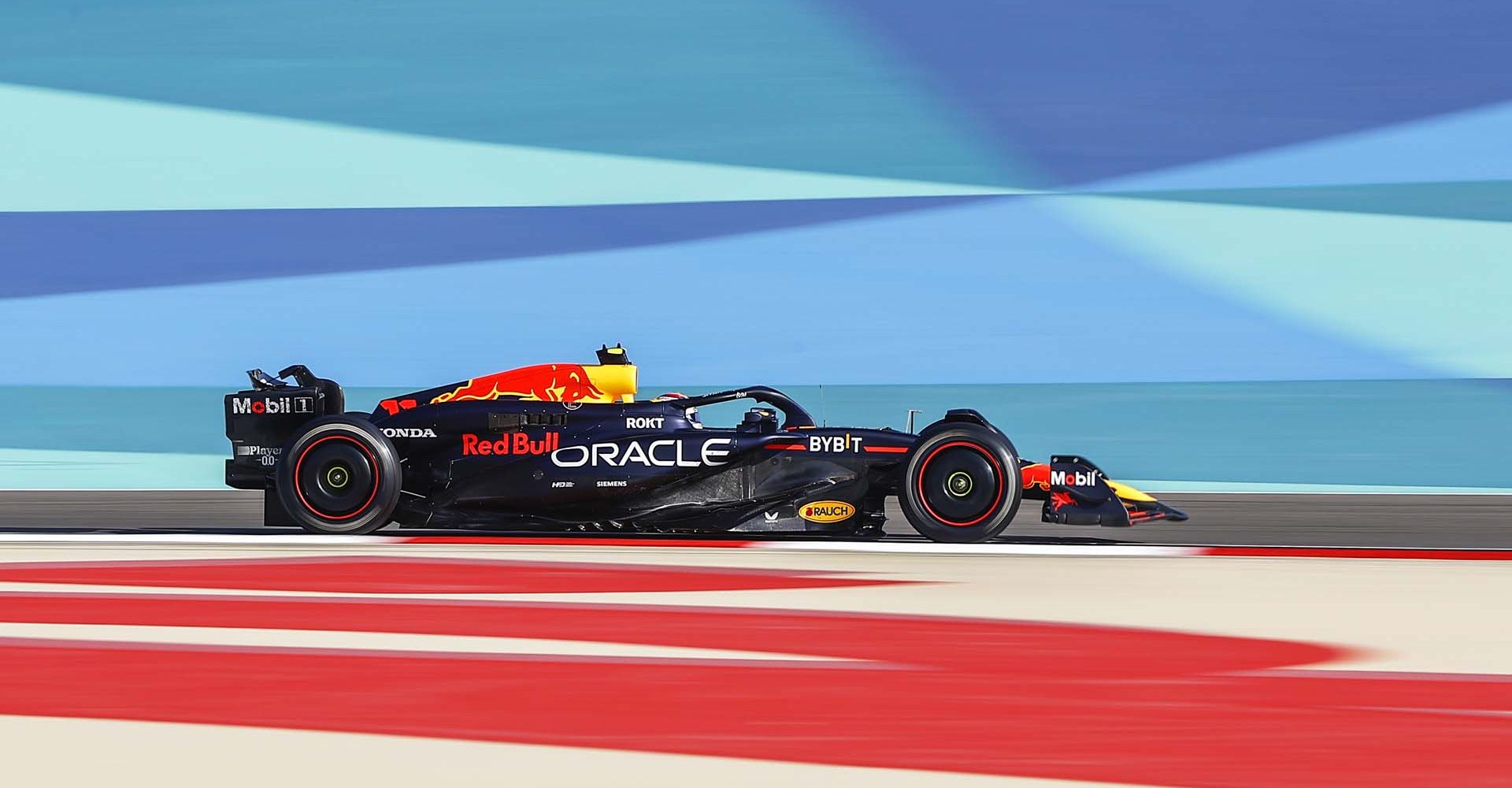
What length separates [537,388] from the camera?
10.5 meters

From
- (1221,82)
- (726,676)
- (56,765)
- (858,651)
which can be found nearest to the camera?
(56,765)

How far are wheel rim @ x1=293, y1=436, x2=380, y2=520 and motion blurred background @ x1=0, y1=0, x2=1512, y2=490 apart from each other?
8.14 m

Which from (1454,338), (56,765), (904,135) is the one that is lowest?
(56,765)

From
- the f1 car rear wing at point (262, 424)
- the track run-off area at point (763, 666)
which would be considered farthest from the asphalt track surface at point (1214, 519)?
the track run-off area at point (763, 666)

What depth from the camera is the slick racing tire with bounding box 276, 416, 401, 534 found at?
1009 centimetres

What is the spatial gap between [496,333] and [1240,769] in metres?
16.3

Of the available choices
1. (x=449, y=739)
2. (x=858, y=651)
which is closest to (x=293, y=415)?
(x=858, y=651)

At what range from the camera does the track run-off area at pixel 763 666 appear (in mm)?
3719

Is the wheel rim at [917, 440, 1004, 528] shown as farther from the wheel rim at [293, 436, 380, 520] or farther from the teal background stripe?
the teal background stripe

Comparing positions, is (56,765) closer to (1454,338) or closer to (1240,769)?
(1240,769)

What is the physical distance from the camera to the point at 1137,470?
18.4m

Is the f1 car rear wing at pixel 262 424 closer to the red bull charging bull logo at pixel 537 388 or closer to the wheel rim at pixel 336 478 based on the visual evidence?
the wheel rim at pixel 336 478

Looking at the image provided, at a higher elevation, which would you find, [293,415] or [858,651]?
[293,415]

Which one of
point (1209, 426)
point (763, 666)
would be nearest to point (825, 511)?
point (763, 666)
